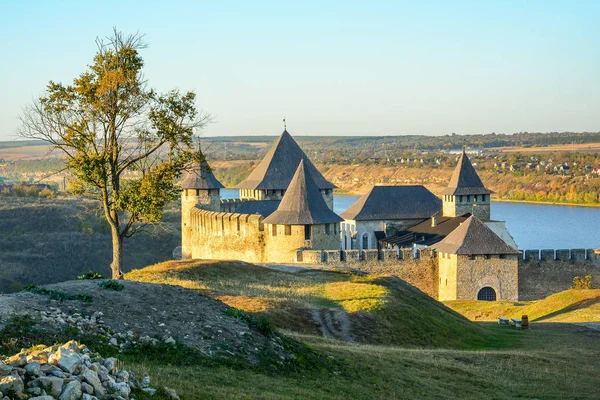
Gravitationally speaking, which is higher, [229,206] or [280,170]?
[280,170]

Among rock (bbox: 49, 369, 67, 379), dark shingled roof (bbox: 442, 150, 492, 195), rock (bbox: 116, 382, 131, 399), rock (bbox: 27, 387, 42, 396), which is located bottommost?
rock (bbox: 116, 382, 131, 399)

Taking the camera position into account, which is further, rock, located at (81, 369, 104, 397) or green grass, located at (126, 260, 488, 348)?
green grass, located at (126, 260, 488, 348)

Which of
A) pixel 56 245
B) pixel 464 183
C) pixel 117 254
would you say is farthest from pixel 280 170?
pixel 56 245

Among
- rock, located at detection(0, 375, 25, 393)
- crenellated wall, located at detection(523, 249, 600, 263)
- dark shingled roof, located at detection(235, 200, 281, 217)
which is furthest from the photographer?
dark shingled roof, located at detection(235, 200, 281, 217)

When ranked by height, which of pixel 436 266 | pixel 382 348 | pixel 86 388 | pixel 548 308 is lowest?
pixel 548 308

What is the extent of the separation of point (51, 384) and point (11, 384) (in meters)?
0.27

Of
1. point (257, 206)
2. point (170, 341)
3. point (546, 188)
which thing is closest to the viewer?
point (170, 341)

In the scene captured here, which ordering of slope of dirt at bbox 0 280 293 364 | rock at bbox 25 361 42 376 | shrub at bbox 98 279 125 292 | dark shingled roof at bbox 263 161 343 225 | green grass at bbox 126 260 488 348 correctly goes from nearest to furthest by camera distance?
rock at bbox 25 361 42 376, slope of dirt at bbox 0 280 293 364, shrub at bbox 98 279 125 292, green grass at bbox 126 260 488 348, dark shingled roof at bbox 263 161 343 225

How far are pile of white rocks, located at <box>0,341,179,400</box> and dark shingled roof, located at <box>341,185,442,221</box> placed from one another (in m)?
29.2

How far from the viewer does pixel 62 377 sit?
5.75m

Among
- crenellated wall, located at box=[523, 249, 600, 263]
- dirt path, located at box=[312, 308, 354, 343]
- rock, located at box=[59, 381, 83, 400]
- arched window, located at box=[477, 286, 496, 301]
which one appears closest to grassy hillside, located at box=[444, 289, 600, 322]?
arched window, located at box=[477, 286, 496, 301]

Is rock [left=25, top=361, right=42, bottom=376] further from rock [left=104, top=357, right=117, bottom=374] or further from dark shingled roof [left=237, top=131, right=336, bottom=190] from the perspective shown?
dark shingled roof [left=237, top=131, right=336, bottom=190]

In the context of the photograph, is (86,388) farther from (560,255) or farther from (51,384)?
(560,255)

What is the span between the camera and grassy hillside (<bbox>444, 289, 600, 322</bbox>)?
878 inches
